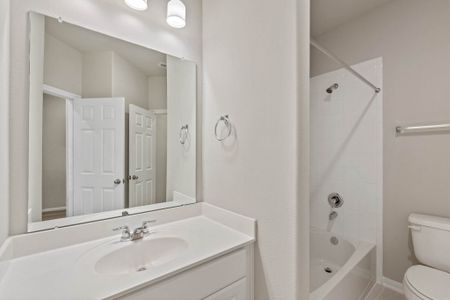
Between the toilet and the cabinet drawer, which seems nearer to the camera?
the cabinet drawer

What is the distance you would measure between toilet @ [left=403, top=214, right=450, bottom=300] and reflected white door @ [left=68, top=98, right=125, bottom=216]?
188 centimetres

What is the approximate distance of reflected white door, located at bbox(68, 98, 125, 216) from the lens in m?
1.11

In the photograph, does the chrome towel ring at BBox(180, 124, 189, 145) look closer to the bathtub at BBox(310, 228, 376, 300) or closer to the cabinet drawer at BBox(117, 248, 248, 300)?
the cabinet drawer at BBox(117, 248, 248, 300)

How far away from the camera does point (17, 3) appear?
0.93 m

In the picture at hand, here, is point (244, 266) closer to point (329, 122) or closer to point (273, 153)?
point (273, 153)

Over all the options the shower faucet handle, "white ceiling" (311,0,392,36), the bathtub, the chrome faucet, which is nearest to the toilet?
the bathtub

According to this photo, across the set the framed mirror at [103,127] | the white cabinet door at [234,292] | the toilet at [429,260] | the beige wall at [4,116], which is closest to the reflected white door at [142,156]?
the framed mirror at [103,127]

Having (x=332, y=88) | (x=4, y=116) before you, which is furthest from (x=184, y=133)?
(x=332, y=88)

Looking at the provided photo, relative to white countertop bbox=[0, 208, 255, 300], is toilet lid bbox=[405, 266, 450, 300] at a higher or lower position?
lower

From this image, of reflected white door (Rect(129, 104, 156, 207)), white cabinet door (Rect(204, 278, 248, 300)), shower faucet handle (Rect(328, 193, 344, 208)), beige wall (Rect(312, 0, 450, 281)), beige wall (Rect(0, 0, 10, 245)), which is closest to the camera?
beige wall (Rect(0, 0, 10, 245))

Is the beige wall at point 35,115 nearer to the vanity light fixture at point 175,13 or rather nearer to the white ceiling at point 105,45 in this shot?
the white ceiling at point 105,45

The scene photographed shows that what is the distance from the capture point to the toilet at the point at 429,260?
1.18 metres

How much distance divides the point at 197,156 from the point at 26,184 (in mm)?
958

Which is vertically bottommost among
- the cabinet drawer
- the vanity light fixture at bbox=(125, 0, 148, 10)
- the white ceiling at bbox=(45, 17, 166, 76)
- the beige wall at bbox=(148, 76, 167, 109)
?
the cabinet drawer
